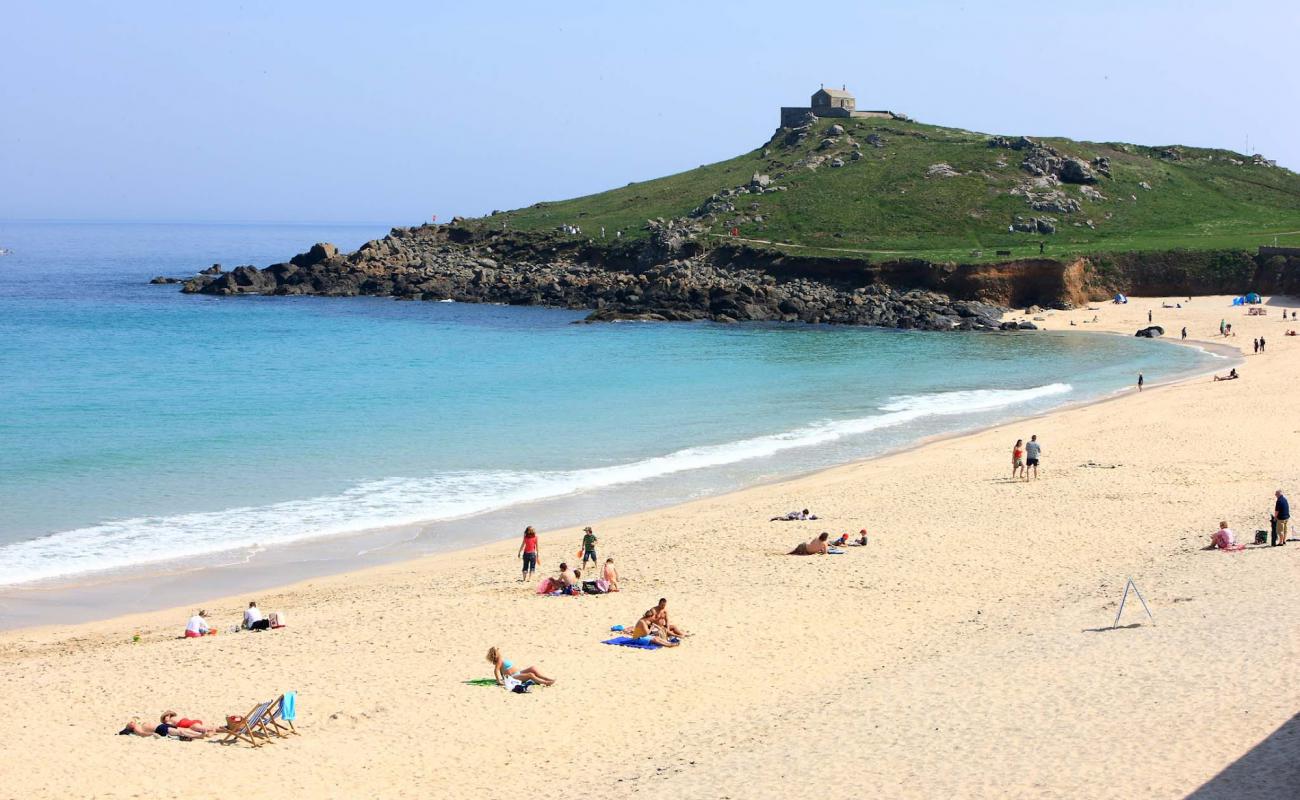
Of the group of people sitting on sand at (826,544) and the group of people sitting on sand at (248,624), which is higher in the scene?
the group of people sitting on sand at (826,544)

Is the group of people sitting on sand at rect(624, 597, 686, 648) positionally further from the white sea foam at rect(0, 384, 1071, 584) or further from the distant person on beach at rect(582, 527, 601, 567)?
the white sea foam at rect(0, 384, 1071, 584)

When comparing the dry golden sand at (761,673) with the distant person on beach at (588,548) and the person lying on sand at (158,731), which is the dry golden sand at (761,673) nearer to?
the person lying on sand at (158,731)

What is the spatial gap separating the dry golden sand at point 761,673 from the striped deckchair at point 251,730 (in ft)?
0.90

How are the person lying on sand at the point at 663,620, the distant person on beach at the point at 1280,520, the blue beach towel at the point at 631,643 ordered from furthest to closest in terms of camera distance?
the distant person on beach at the point at 1280,520, the person lying on sand at the point at 663,620, the blue beach towel at the point at 631,643

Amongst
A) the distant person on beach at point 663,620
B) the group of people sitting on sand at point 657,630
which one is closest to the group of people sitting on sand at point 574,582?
the group of people sitting on sand at point 657,630

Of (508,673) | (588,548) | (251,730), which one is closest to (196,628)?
(251,730)

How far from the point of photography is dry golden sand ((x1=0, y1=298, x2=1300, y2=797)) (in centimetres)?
1188

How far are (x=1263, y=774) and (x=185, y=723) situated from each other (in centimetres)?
1107

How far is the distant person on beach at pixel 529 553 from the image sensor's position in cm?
1991

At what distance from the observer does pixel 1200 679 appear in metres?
13.5

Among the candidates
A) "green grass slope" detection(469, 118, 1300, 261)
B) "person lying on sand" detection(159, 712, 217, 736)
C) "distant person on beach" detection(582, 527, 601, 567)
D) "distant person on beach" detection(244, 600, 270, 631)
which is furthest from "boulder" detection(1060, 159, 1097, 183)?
"person lying on sand" detection(159, 712, 217, 736)

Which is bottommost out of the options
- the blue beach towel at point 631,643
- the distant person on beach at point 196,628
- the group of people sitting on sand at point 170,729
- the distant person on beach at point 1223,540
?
the distant person on beach at point 196,628

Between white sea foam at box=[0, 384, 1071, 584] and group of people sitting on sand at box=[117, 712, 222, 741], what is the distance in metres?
8.86

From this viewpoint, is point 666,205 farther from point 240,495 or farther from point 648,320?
point 240,495
